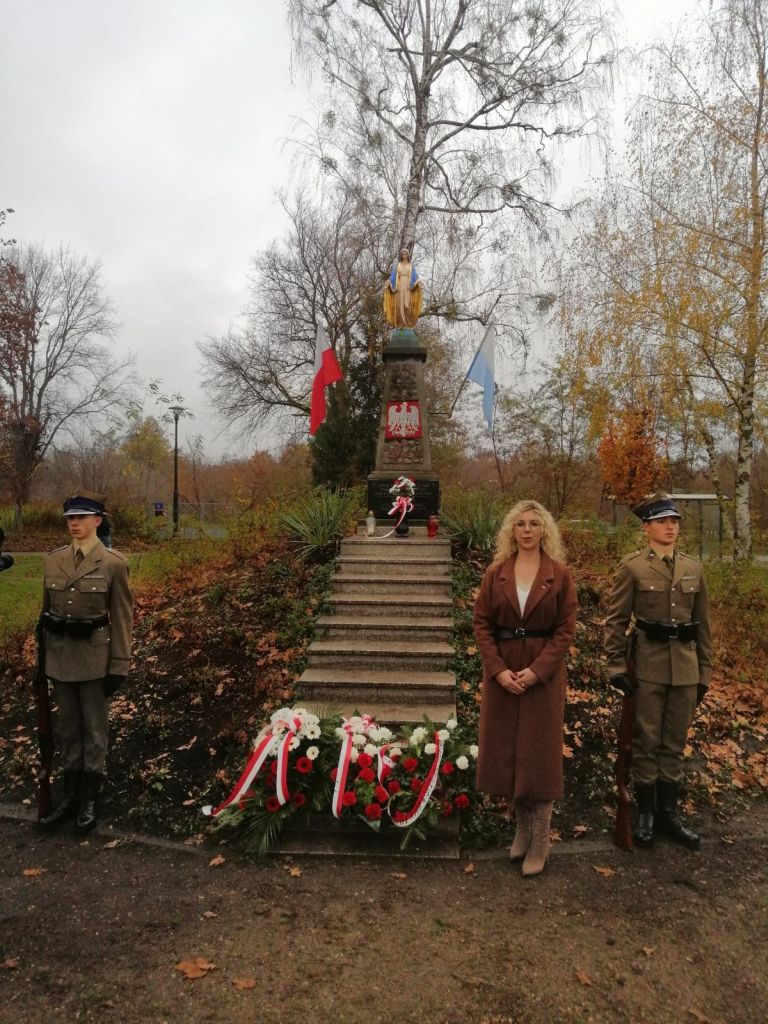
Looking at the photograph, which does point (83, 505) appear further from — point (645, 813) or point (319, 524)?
point (319, 524)

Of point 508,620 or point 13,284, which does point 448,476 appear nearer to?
point 13,284

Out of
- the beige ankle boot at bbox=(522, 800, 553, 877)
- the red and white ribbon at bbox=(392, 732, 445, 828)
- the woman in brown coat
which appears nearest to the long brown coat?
the woman in brown coat

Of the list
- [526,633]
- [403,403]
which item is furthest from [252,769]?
[403,403]

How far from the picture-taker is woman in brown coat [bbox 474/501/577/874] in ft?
10.7

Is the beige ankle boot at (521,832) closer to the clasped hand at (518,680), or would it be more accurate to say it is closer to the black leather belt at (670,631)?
the clasped hand at (518,680)

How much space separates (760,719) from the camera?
5.55 metres

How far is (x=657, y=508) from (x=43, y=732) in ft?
13.0

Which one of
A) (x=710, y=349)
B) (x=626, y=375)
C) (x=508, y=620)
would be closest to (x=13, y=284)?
(x=626, y=375)

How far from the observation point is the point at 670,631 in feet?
11.9

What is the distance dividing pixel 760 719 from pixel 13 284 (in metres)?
21.2

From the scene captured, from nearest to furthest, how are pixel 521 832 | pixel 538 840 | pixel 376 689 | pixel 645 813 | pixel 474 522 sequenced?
1. pixel 538 840
2. pixel 521 832
3. pixel 645 813
4. pixel 376 689
5. pixel 474 522

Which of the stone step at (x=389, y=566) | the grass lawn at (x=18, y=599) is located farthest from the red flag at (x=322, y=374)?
the grass lawn at (x=18, y=599)

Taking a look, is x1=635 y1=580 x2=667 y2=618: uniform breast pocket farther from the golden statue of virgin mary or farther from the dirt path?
the golden statue of virgin mary

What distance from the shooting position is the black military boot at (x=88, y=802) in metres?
3.81
